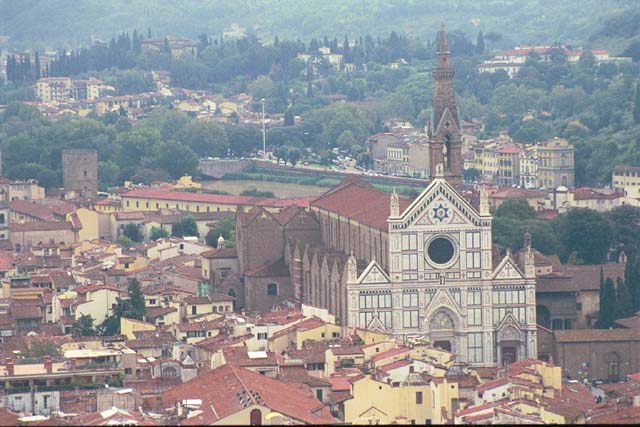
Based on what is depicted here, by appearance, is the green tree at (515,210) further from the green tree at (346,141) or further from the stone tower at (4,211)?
the green tree at (346,141)

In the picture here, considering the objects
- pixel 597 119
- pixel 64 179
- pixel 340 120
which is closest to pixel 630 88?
pixel 597 119

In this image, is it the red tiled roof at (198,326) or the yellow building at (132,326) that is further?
the yellow building at (132,326)

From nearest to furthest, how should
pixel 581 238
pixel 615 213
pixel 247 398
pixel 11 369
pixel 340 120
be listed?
pixel 247 398
pixel 11 369
pixel 581 238
pixel 615 213
pixel 340 120

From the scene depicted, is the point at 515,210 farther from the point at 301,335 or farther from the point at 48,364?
the point at 48,364

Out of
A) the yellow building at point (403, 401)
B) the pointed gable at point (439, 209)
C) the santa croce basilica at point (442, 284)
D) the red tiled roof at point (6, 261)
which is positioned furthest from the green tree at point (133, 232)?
the yellow building at point (403, 401)

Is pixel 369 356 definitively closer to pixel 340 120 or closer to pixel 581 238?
pixel 581 238

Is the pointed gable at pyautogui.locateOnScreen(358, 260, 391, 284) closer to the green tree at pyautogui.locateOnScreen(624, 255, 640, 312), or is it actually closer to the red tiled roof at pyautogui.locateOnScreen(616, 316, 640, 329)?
the red tiled roof at pyautogui.locateOnScreen(616, 316, 640, 329)

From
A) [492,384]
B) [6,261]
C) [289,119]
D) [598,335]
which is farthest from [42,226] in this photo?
[289,119]
